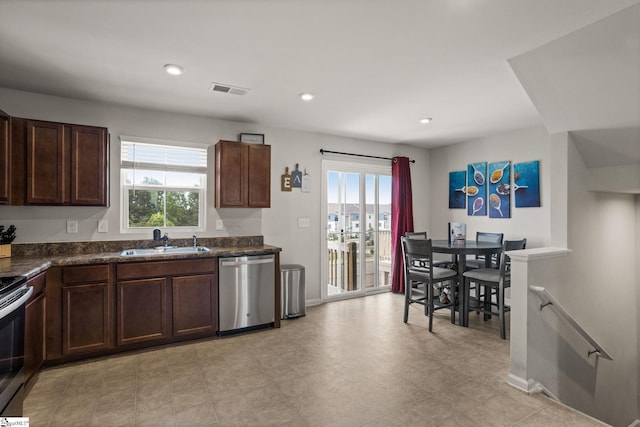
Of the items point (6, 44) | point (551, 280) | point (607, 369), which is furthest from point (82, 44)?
point (607, 369)

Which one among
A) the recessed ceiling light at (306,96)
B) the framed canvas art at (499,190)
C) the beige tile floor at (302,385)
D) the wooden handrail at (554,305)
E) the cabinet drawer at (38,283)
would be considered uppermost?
the recessed ceiling light at (306,96)

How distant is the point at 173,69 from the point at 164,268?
187cm

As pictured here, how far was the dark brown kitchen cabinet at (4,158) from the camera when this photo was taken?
293 centimetres

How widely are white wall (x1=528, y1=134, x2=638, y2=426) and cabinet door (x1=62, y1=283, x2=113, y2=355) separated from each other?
3678mm

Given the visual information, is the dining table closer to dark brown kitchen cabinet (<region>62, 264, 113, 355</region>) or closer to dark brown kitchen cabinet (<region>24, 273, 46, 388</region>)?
dark brown kitchen cabinet (<region>62, 264, 113, 355</region>)

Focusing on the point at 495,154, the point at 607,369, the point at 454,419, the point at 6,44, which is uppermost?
the point at 6,44

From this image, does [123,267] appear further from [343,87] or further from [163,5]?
Result: [343,87]

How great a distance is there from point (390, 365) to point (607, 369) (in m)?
2.63

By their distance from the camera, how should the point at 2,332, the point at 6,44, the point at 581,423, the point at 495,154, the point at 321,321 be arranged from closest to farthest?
the point at 2,332 < the point at 581,423 < the point at 6,44 < the point at 321,321 < the point at 495,154

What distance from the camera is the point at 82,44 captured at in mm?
2426

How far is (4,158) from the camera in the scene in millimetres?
2941

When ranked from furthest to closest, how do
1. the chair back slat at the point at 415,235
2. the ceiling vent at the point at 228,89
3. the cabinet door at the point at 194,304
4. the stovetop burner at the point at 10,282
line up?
the chair back slat at the point at 415,235
the cabinet door at the point at 194,304
the ceiling vent at the point at 228,89
the stovetop burner at the point at 10,282

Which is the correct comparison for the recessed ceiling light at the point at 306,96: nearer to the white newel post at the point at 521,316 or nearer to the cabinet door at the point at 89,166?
the cabinet door at the point at 89,166

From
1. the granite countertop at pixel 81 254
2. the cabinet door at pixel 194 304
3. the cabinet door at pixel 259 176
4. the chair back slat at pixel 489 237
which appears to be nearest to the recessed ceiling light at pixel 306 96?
the cabinet door at pixel 259 176
